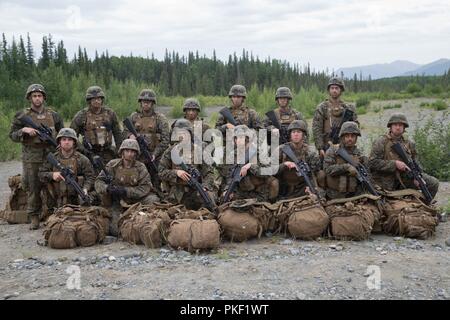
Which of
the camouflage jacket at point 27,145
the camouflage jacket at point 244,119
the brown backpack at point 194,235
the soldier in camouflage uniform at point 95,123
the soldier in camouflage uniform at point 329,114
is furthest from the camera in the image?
the camouflage jacket at point 244,119

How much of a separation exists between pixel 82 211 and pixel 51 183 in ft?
3.65

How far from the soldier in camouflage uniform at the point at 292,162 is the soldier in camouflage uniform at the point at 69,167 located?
10.2ft


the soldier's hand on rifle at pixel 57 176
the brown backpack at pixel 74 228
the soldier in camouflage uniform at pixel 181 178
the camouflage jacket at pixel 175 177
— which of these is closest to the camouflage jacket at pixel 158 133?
the soldier in camouflage uniform at pixel 181 178

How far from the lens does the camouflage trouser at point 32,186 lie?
7.96 m

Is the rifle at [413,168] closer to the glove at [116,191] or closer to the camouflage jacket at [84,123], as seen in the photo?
the glove at [116,191]

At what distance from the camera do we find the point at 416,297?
4.73m

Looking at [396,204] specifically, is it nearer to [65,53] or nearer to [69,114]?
[69,114]

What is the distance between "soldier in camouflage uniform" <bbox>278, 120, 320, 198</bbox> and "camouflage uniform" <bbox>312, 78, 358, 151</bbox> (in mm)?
859

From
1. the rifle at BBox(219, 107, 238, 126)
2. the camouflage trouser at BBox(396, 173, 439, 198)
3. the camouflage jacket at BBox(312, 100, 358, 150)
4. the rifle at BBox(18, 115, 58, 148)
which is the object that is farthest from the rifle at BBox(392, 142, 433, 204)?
the rifle at BBox(18, 115, 58, 148)

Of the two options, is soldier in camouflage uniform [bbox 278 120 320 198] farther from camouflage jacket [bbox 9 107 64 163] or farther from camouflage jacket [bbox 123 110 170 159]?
camouflage jacket [bbox 9 107 64 163]

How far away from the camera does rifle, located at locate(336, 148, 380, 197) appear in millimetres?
7262

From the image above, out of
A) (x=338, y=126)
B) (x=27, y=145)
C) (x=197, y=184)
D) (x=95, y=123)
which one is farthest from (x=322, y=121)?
(x=27, y=145)

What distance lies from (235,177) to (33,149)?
135 inches

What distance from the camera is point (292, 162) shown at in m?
7.59
